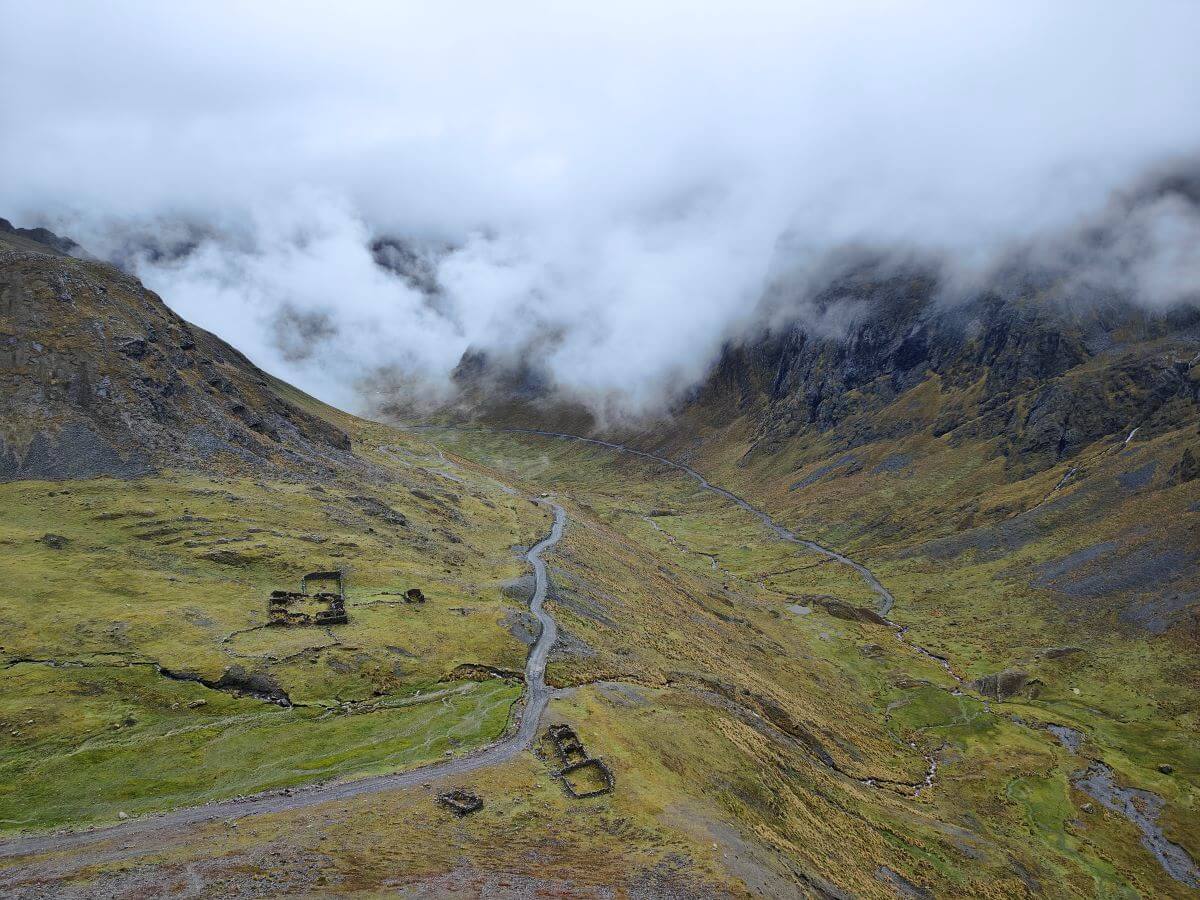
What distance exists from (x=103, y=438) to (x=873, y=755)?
392 ft

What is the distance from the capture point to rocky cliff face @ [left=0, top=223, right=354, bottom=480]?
335 ft

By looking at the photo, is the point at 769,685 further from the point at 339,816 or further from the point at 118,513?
the point at 118,513

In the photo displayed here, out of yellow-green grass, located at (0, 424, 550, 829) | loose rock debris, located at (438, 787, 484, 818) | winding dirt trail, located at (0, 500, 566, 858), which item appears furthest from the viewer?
yellow-green grass, located at (0, 424, 550, 829)

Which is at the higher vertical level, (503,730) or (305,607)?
(305,607)

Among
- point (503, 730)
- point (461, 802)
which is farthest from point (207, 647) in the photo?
point (461, 802)

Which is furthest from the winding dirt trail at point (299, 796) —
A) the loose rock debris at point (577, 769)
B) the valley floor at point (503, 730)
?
the loose rock debris at point (577, 769)

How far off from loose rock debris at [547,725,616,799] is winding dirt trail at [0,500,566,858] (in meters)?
2.74

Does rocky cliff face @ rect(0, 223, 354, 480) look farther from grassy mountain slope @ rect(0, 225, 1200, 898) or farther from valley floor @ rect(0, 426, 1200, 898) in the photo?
valley floor @ rect(0, 426, 1200, 898)

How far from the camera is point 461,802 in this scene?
47.1 meters

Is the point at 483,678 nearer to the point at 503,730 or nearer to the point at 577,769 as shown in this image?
the point at 503,730

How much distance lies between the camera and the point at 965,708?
109m

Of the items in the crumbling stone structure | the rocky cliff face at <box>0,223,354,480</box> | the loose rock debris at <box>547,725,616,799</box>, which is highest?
the rocky cliff face at <box>0,223,354,480</box>

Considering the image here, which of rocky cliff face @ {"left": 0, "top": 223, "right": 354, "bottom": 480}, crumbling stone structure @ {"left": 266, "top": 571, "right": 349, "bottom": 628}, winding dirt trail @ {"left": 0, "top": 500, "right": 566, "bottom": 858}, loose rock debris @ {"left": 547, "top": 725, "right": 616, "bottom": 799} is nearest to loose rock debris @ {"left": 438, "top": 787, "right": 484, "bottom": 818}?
winding dirt trail @ {"left": 0, "top": 500, "right": 566, "bottom": 858}

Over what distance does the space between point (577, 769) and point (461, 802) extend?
1069 cm
